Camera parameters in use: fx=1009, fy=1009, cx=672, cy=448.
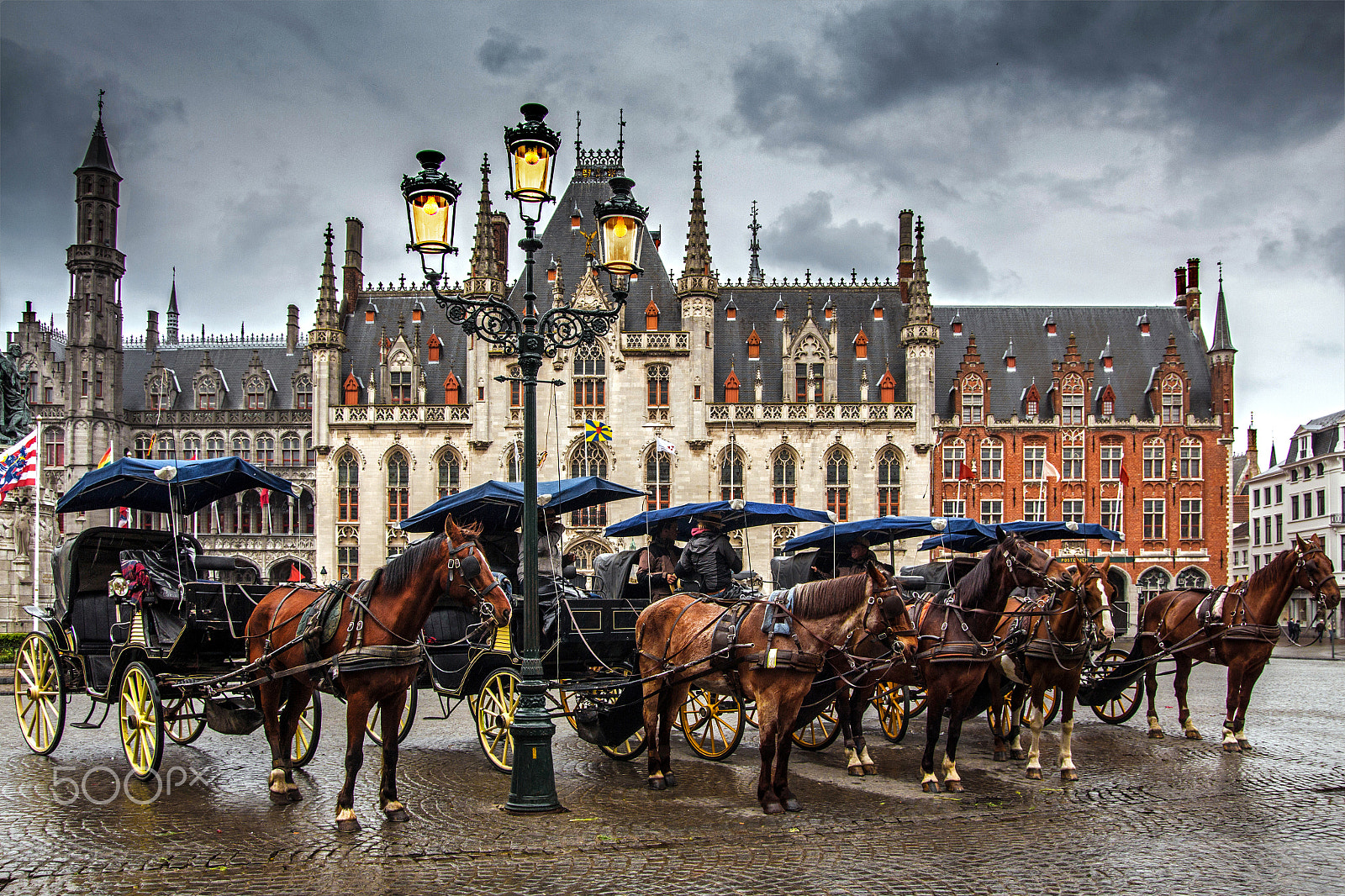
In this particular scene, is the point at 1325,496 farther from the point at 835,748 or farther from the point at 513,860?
the point at 513,860

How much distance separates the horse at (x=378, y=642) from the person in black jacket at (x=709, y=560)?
408cm

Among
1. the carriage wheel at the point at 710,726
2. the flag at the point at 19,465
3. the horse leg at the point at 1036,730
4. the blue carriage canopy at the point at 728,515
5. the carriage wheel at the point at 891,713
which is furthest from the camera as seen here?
the flag at the point at 19,465

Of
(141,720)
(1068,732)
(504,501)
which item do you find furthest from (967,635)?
(141,720)

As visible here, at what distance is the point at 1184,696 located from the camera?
44.7 ft

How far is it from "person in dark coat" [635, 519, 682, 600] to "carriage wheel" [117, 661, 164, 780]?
5.70m

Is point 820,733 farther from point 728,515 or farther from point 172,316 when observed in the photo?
point 172,316

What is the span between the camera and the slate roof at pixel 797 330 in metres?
44.6

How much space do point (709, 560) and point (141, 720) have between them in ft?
20.6

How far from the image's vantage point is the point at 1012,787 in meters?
10.3

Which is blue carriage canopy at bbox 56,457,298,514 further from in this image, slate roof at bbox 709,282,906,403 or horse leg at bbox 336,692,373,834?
slate roof at bbox 709,282,906,403

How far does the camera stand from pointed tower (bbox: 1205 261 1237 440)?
146 ft

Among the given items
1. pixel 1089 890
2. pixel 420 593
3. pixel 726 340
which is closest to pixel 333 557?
pixel 726 340

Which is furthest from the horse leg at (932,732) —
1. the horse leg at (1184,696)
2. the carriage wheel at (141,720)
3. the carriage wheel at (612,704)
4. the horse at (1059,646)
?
the carriage wheel at (141,720)

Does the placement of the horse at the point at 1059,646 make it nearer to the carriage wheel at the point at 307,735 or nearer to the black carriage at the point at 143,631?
the carriage wheel at the point at 307,735
